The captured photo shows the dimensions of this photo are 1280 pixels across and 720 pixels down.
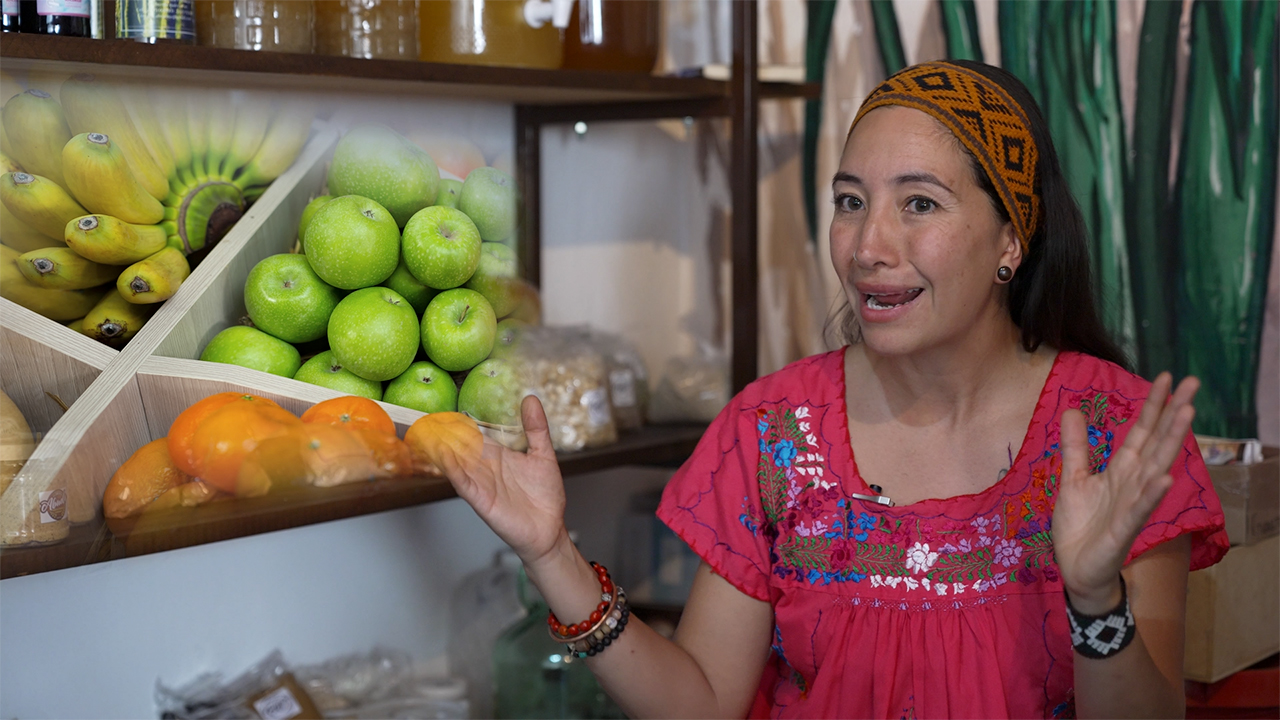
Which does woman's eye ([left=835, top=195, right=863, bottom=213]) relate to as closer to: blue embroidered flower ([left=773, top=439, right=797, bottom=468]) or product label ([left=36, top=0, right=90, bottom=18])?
blue embroidered flower ([left=773, top=439, right=797, bottom=468])

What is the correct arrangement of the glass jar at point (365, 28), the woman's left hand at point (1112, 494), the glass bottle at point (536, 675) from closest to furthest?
the woman's left hand at point (1112, 494)
the glass jar at point (365, 28)
the glass bottle at point (536, 675)

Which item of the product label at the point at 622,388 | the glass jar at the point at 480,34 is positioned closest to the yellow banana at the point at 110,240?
the glass jar at the point at 480,34

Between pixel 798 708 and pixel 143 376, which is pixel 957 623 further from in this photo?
pixel 143 376

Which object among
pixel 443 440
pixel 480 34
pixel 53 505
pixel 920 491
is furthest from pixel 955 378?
pixel 53 505

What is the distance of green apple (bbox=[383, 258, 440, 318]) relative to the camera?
0.92 m

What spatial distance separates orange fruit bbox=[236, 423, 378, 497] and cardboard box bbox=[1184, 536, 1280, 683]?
1035mm

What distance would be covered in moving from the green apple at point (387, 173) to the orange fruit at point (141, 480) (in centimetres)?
26

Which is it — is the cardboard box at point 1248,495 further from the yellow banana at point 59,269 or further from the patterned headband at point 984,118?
the yellow banana at point 59,269

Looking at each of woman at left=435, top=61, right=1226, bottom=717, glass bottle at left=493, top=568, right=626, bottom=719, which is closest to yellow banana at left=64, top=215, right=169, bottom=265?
woman at left=435, top=61, right=1226, bottom=717

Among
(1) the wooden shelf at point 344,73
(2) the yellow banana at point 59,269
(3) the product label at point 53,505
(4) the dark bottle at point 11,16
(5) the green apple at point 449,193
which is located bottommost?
(3) the product label at point 53,505

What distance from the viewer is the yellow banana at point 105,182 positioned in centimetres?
86

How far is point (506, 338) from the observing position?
39.6 inches

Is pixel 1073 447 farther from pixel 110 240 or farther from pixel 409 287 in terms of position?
pixel 110 240

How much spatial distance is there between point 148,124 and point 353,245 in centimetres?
21
